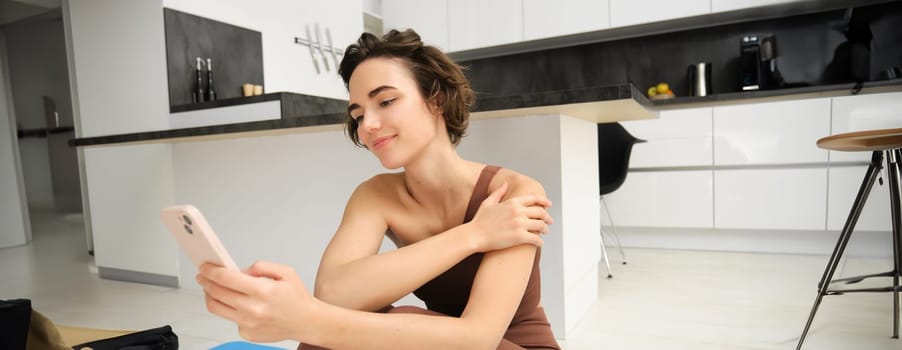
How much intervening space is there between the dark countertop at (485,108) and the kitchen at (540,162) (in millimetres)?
133

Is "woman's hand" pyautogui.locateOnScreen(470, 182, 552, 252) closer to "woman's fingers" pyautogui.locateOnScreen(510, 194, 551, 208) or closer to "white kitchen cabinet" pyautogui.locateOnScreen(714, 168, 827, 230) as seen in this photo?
"woman's fingers" pyautogui.locateOnScreen(510, 194, 551, 208)

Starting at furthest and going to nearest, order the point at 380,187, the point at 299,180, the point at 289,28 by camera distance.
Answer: the point at 289,28 → the point at 299,180 → the point at 380,187

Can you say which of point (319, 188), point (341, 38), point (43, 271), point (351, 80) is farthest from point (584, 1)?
point (43, 271)

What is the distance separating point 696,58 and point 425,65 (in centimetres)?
387

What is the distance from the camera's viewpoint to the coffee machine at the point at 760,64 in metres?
3.84

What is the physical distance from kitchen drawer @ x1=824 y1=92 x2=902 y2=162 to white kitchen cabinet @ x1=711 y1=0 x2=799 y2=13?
821mm

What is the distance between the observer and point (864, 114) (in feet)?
10.3

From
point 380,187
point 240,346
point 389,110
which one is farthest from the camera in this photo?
point 240,346

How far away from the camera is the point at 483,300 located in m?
0.75

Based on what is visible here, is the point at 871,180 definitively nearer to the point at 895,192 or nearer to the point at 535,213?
the point at 895,192

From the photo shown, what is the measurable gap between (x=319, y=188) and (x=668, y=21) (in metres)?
2.89

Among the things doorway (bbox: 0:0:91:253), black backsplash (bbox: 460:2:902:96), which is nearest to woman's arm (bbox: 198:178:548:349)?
black backsplash (bbox: 460:2:902:96)

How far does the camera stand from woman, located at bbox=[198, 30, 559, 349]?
62cm

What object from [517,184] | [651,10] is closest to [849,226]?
[517,184]
